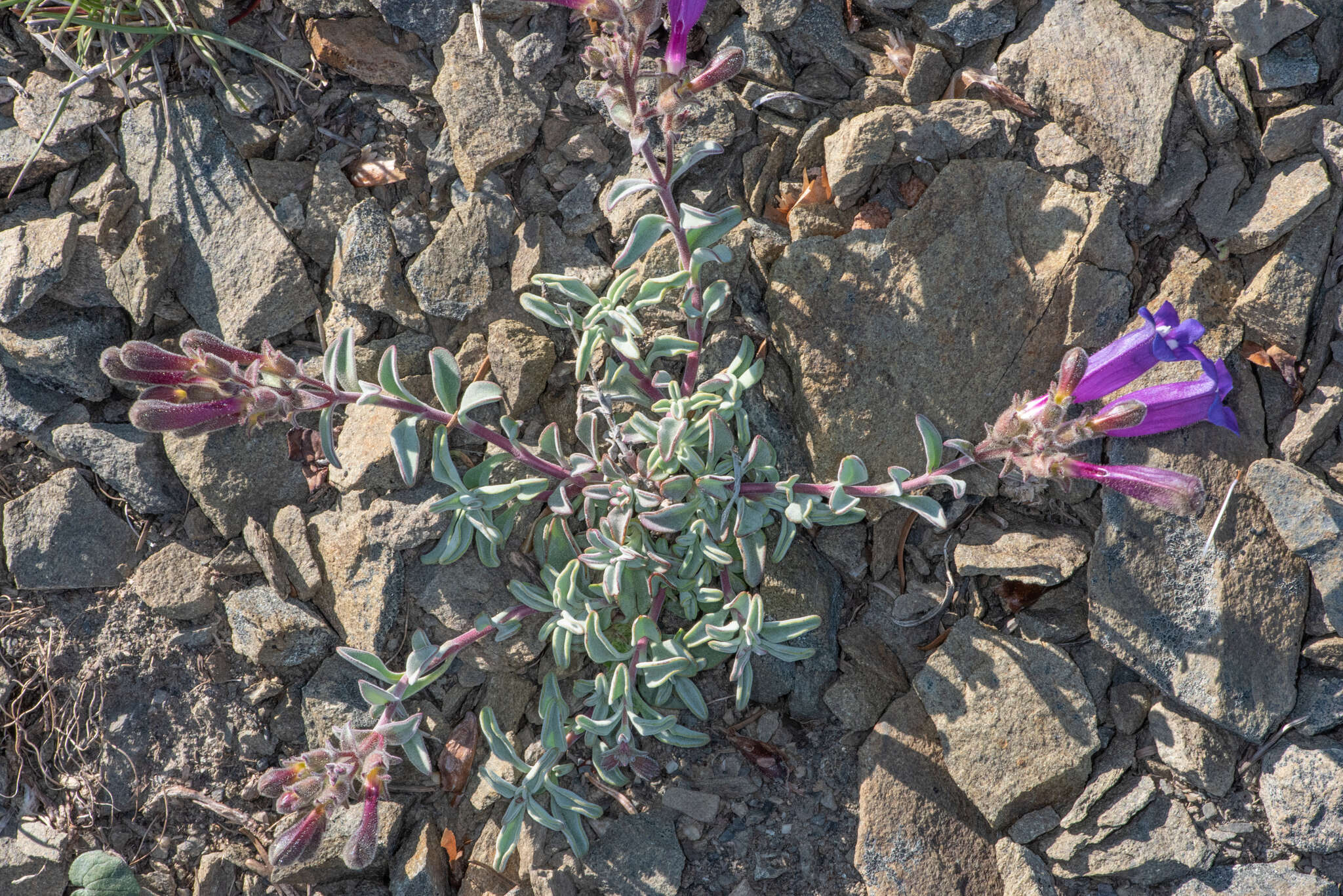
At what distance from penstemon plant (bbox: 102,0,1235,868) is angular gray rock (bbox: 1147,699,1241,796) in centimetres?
96

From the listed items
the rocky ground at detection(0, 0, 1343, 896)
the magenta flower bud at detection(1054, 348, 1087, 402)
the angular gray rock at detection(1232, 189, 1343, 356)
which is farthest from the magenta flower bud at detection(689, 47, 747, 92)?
the angular gray rock at detection(1232, 189, 1343, 356)

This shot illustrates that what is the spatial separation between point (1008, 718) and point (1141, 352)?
139 cm

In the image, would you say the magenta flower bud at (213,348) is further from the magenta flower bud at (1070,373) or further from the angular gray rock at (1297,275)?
the angular gray rock at (1297,275)

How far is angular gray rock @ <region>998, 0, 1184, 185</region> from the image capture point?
137 inches

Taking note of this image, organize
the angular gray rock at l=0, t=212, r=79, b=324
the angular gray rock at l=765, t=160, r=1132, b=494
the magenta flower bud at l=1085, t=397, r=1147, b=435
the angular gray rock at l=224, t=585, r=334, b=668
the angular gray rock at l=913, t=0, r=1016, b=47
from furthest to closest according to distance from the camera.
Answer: the angular gray rock at l=0, t=212, r=79, b=324 < the angular gray rock at l=224, t=585, r=334, b=668 < the angular gray rock at l=913, t=0, r=1016, b=47 < the angular gray rock at l=765, t=160, r=1132, b=494 < the magenta flower bud at l=1085, t=397, r=1147, b=435

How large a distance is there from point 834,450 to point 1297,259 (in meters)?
1.74

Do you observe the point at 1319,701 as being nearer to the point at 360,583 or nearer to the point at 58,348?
the point at 360,583

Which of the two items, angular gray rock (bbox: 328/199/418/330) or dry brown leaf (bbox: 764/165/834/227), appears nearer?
dry brown leaf (bbox: 764/165/834/227)

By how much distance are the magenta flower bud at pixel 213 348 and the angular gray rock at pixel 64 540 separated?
52.1 inches

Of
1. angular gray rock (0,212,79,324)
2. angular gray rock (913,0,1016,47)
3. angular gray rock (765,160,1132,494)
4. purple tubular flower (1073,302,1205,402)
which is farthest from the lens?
angular gray rock (0,212,79,324)

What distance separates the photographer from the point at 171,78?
161 inches

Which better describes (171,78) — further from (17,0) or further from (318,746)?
(318,746)

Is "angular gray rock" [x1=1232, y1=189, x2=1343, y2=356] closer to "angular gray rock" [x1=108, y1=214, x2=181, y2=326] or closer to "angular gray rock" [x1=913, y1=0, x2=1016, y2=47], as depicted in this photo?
"angular gray rock" [x1=913, y1=0, x2=1016, y2=47]

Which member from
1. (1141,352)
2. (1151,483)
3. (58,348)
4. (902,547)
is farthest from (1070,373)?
(58,348)
